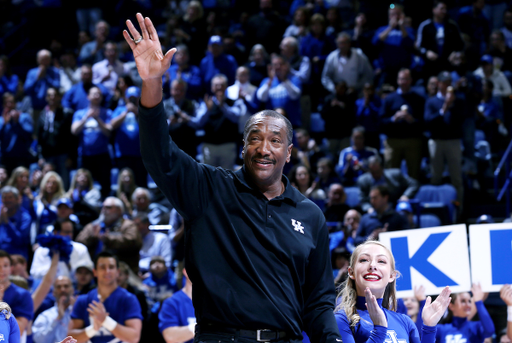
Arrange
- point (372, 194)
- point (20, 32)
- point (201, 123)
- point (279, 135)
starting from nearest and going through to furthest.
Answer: point (279, 135) → point (372, 194) → point (201, 123) → point (20, 32)

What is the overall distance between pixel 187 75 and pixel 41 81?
8.73 feet

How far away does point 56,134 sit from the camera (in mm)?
11523

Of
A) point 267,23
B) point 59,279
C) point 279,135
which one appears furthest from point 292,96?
point 279,135

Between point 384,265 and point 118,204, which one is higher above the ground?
point 118,204

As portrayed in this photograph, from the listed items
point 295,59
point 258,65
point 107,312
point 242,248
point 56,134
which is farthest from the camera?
point 258,65

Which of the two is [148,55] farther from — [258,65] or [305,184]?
[258,65]

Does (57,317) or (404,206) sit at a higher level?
(404,206)

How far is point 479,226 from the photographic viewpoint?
5527 mm

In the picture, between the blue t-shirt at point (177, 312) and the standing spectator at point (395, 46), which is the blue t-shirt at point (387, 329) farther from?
the standing spectator at point (395, 46)

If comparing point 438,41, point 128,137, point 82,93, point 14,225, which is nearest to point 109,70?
point 82,93

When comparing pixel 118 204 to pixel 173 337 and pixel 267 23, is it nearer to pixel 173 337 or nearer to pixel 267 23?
pixel 173 337

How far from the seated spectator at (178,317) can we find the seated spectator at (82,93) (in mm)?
6555

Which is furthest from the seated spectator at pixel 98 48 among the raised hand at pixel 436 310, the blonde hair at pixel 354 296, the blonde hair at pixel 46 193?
the raised hand at pixel 436 310

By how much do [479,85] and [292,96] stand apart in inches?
120
